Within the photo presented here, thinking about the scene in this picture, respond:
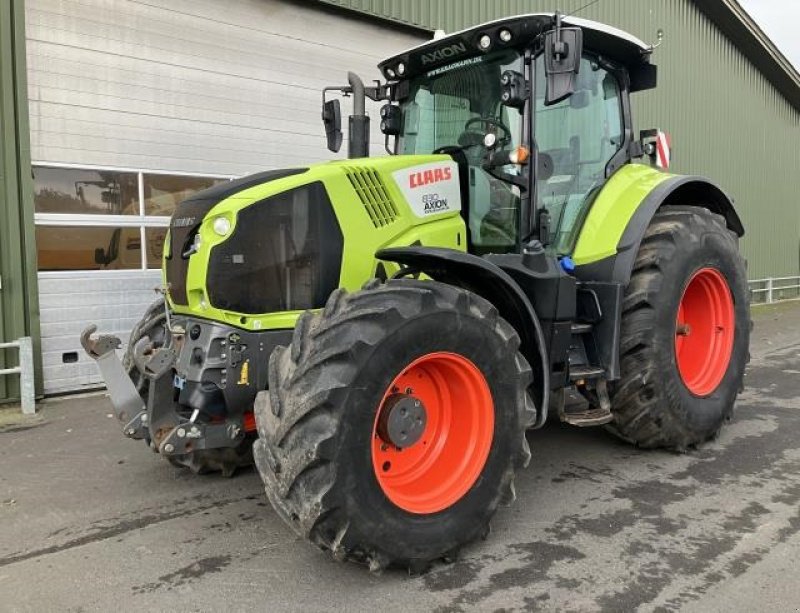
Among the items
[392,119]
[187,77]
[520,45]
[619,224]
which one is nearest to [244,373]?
[392,119]

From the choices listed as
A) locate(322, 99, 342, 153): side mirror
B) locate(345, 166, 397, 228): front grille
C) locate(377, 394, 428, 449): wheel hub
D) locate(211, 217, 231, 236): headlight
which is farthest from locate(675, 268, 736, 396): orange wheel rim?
locate(211, 217, 231, 236): headlight

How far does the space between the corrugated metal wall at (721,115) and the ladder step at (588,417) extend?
23.7ft

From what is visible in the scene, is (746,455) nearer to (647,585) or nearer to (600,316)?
(600,316)

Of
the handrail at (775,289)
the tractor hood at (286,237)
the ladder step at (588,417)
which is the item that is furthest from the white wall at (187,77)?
the handrail at (775,289)

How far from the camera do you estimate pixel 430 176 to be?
378cm

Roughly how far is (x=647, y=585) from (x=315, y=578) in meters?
1.40

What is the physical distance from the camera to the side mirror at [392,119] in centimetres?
457

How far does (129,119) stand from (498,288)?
4.97 metres

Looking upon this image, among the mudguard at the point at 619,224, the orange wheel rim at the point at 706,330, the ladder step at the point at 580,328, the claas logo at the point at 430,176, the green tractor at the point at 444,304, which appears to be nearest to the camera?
the green tractor at the point at 444,304

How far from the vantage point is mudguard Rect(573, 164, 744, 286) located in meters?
4.17

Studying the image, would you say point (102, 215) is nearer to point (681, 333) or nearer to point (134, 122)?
point (134, 122)

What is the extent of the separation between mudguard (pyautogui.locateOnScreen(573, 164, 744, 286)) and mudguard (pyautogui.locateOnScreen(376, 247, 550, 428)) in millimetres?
819

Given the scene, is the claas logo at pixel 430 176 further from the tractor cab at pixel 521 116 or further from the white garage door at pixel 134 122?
the white garage door at pixel 134 122

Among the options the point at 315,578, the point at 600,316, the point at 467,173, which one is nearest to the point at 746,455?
the point at 600,316
